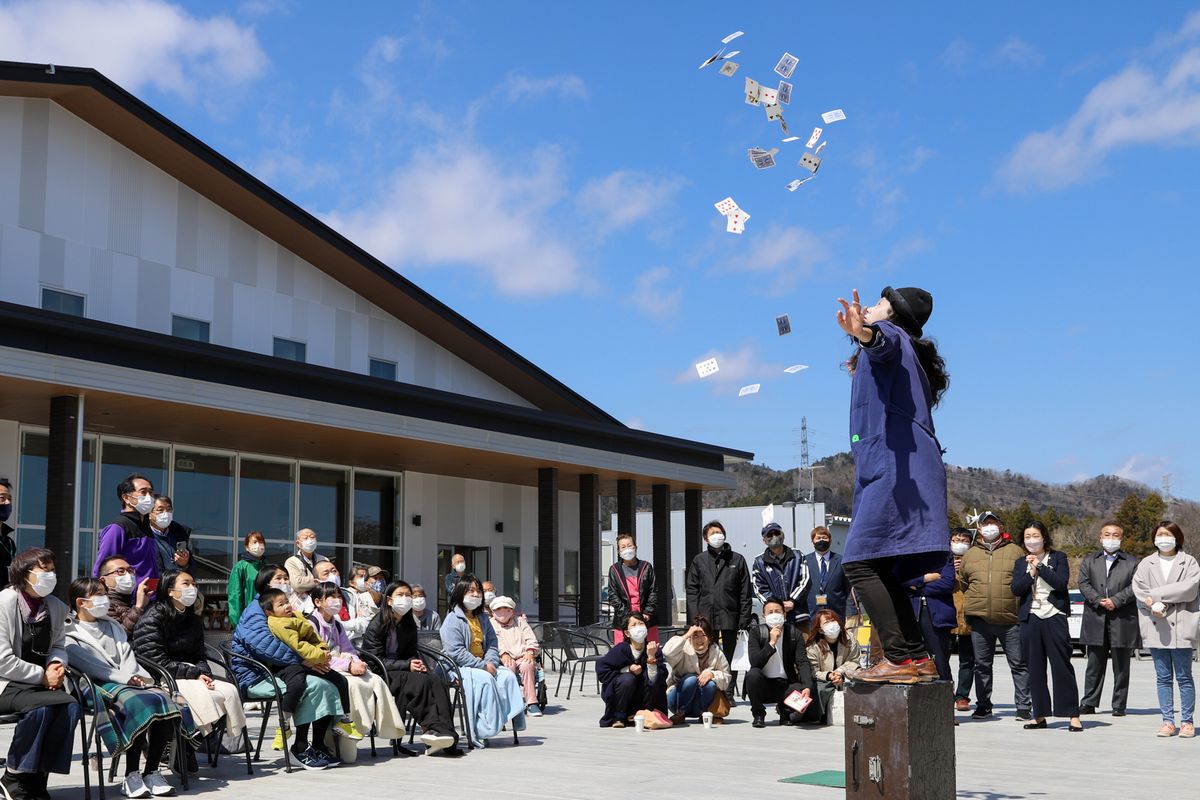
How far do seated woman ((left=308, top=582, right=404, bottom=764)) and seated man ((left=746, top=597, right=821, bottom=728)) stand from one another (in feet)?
12.9

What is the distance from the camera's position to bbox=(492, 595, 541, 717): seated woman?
39.7 ft

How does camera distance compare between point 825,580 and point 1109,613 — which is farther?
point 825,580

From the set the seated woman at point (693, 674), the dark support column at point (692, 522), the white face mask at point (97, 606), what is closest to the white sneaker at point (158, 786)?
the white face mask at point (97, 606)

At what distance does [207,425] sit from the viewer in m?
19.2

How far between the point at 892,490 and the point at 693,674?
279 inches

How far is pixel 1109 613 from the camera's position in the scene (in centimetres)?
1221

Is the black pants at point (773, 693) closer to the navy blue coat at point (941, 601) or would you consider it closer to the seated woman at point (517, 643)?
the navy blue coat at point (941, 601)

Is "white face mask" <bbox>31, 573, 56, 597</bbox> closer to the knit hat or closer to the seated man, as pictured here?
the knit hat

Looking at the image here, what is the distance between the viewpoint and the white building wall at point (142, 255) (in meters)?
19.0

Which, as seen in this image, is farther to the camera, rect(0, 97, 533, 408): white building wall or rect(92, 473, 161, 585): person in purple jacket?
rect(0, 97, 533, 408): white building wall

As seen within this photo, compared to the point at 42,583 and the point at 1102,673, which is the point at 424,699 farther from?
the point at 1102,673

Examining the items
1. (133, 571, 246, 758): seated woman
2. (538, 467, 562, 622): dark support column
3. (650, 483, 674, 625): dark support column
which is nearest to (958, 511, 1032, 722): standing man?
(133, 571, 246, 758): seated woman

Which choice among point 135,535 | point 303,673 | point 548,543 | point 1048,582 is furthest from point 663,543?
point 303,673

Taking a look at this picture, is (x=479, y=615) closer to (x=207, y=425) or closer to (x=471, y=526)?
(x=207, y=425)
